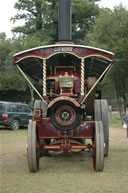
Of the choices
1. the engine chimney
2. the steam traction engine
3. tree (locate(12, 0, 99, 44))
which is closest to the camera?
the steam traction engine

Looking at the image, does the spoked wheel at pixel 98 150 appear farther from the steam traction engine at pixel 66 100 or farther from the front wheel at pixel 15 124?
the front wheel at pixel 15 124

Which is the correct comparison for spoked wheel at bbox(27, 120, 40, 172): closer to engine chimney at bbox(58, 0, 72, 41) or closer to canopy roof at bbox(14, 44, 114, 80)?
canopy roof at bbox(14, 44, 114, 80)

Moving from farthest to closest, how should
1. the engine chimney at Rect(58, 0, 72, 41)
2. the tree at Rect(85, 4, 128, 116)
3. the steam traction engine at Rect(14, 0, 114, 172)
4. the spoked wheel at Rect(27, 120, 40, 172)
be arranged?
the tree at Rect(85, 4, 128, 116), the engine chimney at Rect(58, 0, 72, 41), the steam traction engine at Rect(14, 0, 114, 172), the spoked wheel at Rect(27, 120, 40, 172)

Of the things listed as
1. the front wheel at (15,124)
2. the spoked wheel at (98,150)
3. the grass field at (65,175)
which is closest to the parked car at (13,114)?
the front wheel at (15,124)

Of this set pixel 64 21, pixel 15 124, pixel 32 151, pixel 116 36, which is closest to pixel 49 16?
pixel 116 36

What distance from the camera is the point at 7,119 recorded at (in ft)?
59.5

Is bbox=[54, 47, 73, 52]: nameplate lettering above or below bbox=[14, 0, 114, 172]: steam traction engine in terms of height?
above

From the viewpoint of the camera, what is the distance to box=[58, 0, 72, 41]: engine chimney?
9.12 metres

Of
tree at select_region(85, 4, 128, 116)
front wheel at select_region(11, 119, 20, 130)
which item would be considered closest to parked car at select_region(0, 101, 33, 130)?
front wheel at select_region(11, 119, 20, 130)

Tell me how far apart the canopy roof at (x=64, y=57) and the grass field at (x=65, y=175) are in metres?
2.30

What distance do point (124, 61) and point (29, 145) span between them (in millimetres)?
15220

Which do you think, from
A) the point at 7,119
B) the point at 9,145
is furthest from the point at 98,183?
the point at 7,119

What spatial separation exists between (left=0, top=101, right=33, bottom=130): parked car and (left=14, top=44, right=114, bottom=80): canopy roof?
9226 mm

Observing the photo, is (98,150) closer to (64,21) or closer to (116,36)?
(64,21)
